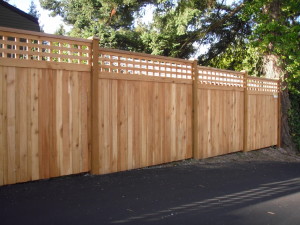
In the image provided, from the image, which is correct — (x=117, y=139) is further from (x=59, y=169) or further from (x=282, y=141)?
(x=282, y=141)

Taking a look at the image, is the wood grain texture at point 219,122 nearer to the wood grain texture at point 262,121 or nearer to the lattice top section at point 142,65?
the wood grain texture at point 262,121

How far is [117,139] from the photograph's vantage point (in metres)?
5.07

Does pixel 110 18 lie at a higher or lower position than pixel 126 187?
higher

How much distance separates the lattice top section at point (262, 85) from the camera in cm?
852

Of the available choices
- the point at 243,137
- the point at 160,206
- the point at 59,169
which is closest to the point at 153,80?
the point at 59,169

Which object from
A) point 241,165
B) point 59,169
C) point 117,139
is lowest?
point 241,165

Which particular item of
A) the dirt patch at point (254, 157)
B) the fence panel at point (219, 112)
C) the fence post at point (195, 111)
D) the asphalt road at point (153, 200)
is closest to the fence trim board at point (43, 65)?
the asphalt road at point (153, 200)

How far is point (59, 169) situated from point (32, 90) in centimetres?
112

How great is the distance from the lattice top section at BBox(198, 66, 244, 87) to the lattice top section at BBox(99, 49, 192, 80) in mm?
437

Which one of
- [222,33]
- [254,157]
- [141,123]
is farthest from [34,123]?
[222,33]

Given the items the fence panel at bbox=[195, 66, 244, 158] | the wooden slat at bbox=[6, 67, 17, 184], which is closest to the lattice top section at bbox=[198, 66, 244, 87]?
the fence panel at bbox=[195, 66, 244, 158]

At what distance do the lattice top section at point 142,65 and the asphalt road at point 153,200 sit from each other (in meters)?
1.70

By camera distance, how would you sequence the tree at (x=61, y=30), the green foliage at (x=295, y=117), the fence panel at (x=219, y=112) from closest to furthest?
the fence panel at (x=219, y=112) → the green foliage at (x=295, y=117) → the tree at (x=61, y=30)

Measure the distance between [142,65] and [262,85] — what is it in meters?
4.77
